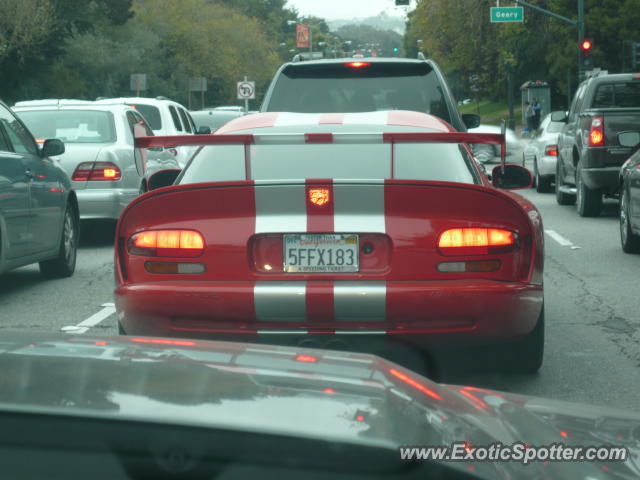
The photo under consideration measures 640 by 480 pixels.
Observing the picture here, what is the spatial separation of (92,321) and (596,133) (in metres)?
9.51

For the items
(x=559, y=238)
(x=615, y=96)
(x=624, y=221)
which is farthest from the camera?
(x=615, y=96)

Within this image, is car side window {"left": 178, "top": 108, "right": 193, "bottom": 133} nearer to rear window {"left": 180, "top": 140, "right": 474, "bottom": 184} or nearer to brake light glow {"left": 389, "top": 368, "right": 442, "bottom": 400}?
rear window {"left": 180, "top": 140, "right": 474, "bottom": 184}

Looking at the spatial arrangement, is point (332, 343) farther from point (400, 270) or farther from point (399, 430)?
point (399, 430)

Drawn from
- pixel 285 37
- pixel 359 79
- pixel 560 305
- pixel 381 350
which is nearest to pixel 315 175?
pixel 381 350

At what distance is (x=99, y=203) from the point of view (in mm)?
12859

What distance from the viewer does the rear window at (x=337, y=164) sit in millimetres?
5863

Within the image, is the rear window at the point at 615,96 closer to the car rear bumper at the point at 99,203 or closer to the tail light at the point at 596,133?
the tail light at the point at 596,133

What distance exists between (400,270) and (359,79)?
5815mm

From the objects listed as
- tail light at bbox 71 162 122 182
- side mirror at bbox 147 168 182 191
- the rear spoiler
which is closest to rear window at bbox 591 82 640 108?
tail light at bbox 71 162 122 182

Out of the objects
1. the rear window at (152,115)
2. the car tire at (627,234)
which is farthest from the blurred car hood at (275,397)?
the rear window at (152,115)

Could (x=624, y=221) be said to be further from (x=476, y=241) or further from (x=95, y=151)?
(x=476, y=241)

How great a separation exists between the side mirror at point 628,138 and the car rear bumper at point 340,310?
274 inches

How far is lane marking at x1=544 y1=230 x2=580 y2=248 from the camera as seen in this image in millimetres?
12859

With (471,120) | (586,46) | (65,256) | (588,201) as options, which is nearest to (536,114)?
(586,46)
